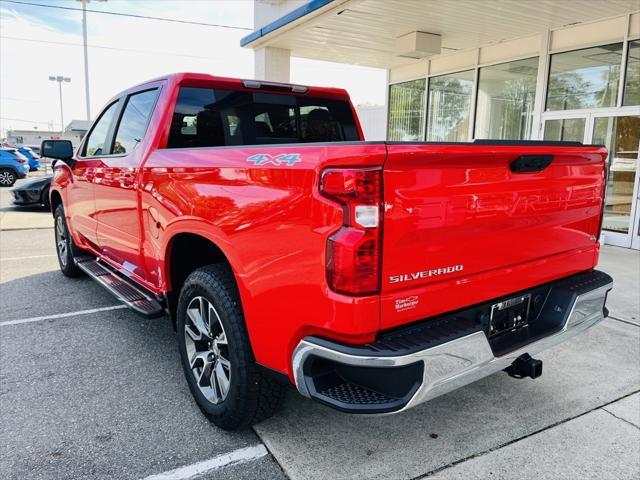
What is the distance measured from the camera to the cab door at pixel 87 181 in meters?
4.59

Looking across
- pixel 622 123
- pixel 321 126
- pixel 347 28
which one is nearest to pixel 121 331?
pixel 321 126

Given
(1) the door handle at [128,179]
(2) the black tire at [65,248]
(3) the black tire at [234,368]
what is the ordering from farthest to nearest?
(2) the black tire at [65,248], (1) the door handle at [128,179], (3) the black tire at [234,368]

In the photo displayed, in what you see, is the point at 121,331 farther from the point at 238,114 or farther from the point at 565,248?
Result: the point at 565,248

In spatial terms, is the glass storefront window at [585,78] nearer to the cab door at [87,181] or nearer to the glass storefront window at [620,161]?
the glass storefront window at [620,161]

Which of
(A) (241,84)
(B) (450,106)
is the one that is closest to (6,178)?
(B) (450,106)

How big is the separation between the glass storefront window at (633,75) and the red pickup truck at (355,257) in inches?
264

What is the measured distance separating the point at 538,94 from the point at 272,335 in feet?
30.4

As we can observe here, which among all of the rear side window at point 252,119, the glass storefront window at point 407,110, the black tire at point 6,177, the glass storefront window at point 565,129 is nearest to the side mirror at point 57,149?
the rear side window at point 252,119

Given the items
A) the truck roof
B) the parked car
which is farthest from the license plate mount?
the parked car

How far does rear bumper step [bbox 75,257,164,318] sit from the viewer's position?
136 inches

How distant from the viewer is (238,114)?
3836mm

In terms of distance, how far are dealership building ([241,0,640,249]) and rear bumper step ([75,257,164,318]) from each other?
598 cm

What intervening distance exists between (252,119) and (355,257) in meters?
2.31

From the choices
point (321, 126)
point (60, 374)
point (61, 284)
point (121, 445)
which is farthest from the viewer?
point (61, 284)
